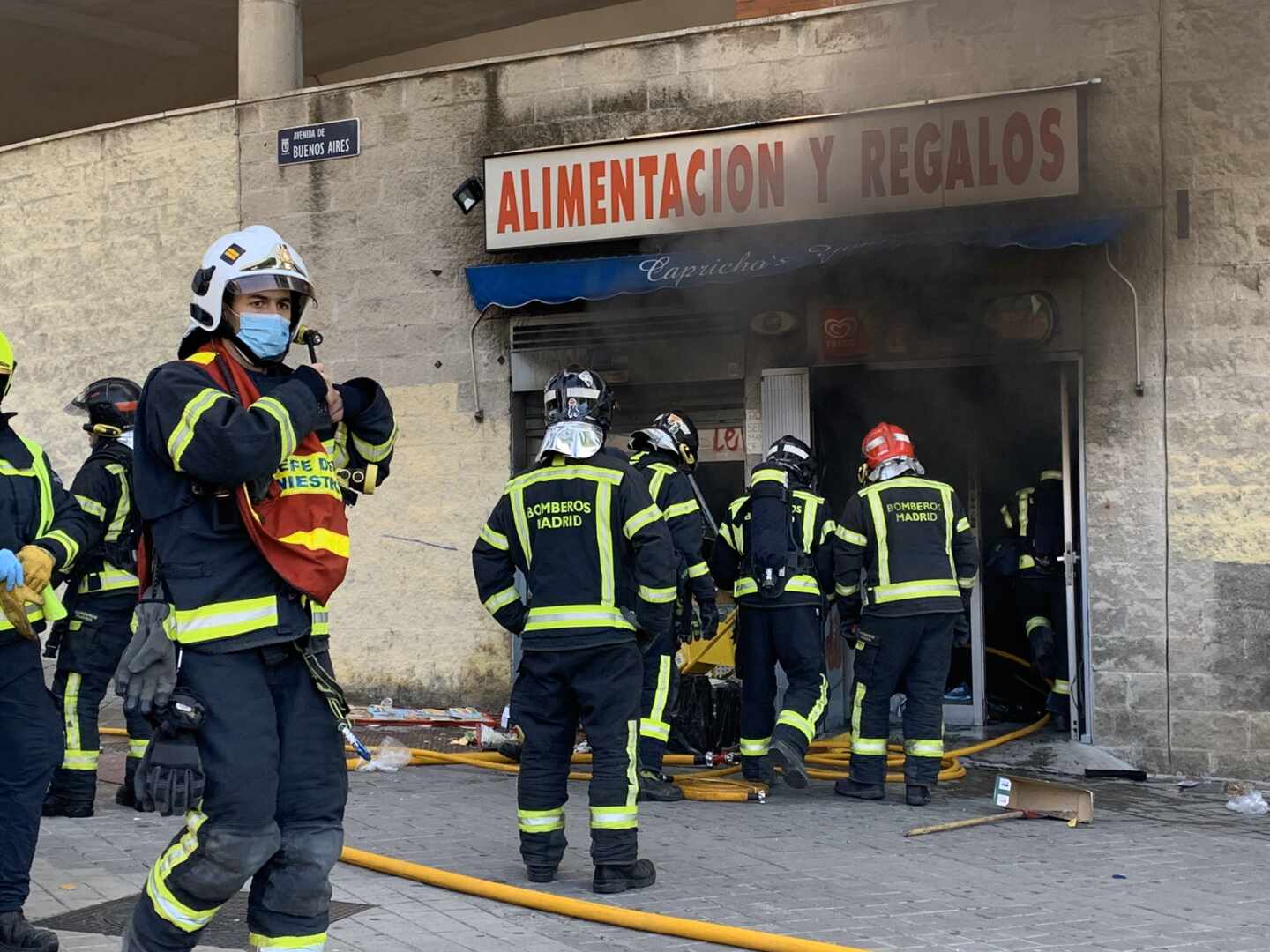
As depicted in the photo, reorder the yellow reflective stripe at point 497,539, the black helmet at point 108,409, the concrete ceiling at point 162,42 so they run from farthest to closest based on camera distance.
A: 1. the concrete ceiling at point 162,42
2. the black helmet at point 108,409
3. the yellow reflective stripe at point 497,539

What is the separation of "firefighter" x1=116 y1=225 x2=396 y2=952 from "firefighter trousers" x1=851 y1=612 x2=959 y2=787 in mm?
4641

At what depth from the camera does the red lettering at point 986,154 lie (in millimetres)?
9820

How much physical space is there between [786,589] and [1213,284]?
318cm

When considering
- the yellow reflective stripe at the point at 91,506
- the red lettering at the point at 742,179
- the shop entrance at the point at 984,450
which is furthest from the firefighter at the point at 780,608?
the yellow reflective stripe at the point at 91,506

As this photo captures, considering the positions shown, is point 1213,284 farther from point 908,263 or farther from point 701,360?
point 701,360

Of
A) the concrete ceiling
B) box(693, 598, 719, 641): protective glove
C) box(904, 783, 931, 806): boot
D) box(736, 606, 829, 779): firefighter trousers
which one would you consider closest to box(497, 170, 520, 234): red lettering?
box(736, 606, 829, 779): firefighter trousers

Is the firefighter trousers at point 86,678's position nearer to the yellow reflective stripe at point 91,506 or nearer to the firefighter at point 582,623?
the yellow reflective stripe at point 91,506

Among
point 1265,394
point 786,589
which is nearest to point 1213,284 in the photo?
point 1265,394

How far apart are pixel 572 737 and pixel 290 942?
240 cm

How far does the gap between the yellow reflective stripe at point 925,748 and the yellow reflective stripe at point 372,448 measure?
4459mm

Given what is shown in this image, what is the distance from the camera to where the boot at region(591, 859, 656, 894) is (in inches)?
237

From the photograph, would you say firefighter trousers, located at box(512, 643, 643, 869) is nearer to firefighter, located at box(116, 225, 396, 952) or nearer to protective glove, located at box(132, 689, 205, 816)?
firefighter, located at box(116, 225, 396, 952)

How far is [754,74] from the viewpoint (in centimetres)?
1063

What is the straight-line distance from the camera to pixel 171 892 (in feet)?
13.1
